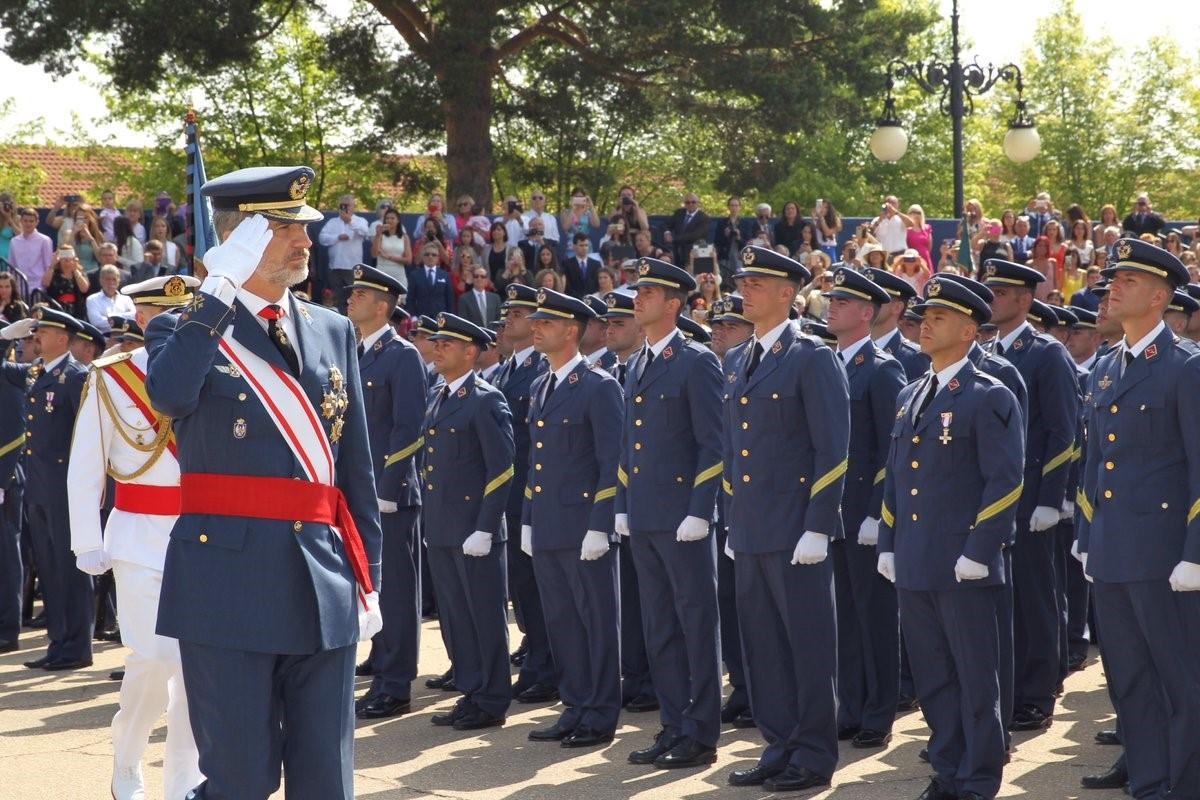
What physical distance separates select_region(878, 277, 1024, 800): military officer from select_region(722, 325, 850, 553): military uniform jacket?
0.29 m

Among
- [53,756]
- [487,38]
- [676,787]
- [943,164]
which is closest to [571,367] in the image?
[676,787]

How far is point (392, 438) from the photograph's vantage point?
9.41 metres

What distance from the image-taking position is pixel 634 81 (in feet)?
76.8

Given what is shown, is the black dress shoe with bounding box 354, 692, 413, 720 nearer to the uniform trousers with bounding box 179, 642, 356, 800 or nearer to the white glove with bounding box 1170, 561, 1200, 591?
the uniform trousers with bounding box 179, 642, 356, 800

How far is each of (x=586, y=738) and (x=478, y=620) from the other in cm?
102

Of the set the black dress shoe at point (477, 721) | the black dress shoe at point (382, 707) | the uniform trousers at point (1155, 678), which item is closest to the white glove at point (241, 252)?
the uniform trousers at point (1155, 678)

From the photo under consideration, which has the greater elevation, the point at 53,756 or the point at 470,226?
the point at 470,226

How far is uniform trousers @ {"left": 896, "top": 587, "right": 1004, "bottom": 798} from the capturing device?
6.46m

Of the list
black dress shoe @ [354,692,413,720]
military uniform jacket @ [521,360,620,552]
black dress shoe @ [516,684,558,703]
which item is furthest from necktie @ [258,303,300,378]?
black dress shoe @ [516,684,558,703]

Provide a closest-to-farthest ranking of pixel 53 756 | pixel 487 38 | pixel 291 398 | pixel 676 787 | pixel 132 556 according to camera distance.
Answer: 1. pixel 291 398
2. pixel 132 556
3. pixel 676 787
4. pixel 53 756
5. pixel 487 38

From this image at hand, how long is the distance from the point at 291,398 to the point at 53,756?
4.26m

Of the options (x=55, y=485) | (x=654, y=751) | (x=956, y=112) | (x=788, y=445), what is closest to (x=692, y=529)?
(x=788, y=445)

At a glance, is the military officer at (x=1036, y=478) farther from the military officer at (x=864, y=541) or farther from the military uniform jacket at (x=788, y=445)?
the military uniform jacket at (x=788, y=445)

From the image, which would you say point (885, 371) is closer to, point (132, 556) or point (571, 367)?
point (571, 367)
